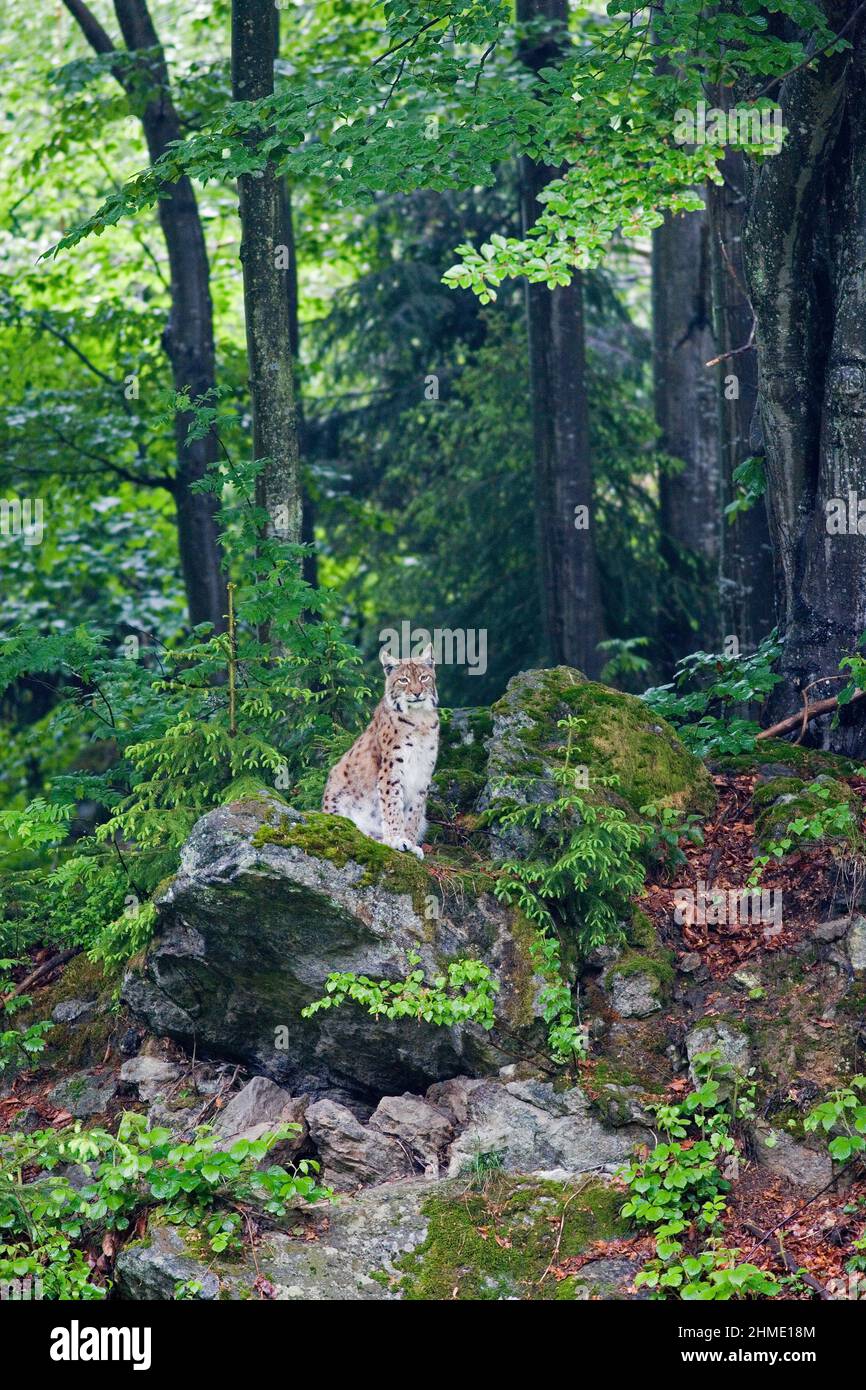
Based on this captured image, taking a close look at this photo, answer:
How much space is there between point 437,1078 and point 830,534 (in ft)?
16.6

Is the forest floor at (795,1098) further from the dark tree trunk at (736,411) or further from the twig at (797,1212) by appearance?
the dark tree trunk at (736,411)

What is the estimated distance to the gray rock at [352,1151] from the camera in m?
8.46

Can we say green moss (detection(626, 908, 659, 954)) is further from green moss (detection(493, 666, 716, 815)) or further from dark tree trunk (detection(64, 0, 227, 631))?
dark tree trunk (detection(64, 0, 227, 631))

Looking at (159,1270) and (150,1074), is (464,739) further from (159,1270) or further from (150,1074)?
(159,1270)

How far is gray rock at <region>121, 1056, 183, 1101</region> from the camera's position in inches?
371

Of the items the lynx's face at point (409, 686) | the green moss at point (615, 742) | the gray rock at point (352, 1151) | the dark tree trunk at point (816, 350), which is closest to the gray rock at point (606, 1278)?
the gray rock at point (352, 1151)

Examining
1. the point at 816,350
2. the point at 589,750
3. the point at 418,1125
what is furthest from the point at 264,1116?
the point at 816,350

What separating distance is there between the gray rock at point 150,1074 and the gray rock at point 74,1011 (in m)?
0.81

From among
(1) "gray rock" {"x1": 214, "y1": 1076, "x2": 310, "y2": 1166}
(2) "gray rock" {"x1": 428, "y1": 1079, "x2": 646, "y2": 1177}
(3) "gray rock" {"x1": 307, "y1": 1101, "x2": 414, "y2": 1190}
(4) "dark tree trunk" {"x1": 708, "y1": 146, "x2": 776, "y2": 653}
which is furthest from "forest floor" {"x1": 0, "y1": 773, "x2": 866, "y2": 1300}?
(4) "dark tree trunk" {"x1": 708, "y1": 146, "x2": 776, "y2": 653}

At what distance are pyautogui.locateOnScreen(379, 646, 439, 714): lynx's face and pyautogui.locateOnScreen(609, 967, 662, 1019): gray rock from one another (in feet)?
7.29

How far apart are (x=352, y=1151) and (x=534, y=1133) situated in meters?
1.01

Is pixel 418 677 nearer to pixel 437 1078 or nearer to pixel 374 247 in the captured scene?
pixel 437 1078

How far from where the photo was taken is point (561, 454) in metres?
16.9
